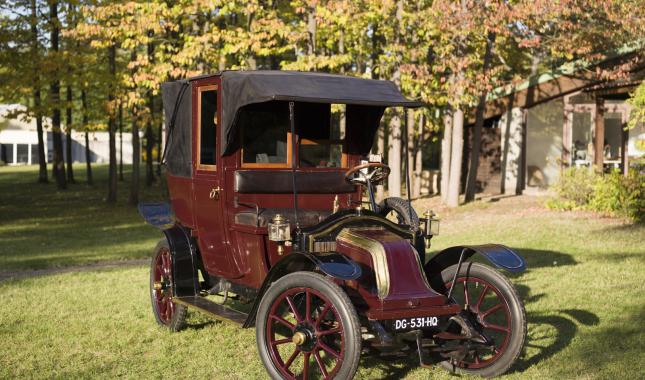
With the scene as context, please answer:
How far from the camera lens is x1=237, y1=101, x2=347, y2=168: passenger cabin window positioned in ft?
23.4

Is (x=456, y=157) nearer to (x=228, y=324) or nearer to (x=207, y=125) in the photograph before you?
(x=228, y=324)

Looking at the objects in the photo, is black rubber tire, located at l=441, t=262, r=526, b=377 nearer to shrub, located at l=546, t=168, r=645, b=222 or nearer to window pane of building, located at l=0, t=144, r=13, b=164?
shrub, located at l=546, t=168, r=645, b=222

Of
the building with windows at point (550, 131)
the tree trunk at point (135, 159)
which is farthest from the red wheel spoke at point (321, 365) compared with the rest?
the tree trunk at point (135, 159)

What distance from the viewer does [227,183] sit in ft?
23.1

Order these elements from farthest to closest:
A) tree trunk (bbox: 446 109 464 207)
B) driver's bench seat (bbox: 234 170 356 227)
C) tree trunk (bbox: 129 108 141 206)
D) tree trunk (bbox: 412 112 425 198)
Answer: tree trunk (bbox: 412 112 425 198)
tree trunk (bbox: 129 108 141 206)
tree trunk (bbox: 446 109 464 207)
driver's bench seat (bbox: 234 170 356 227)

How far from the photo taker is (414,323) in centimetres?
569

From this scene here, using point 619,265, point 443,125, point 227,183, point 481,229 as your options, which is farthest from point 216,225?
point 443,125

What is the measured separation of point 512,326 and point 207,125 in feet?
10.5

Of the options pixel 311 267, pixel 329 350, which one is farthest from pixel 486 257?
pixel 329 350

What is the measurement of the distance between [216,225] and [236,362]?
4.09 feet

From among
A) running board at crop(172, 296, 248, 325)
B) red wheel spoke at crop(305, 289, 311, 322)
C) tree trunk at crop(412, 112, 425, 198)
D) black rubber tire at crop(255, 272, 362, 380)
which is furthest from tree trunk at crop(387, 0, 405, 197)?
red wheel spoke at crop(305, 289, 311, 322)

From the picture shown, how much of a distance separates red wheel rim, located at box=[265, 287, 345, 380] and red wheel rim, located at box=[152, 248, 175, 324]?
2068mm

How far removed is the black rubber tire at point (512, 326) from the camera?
593 cm

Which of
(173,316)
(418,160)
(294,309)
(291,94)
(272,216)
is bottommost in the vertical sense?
(173,316)
